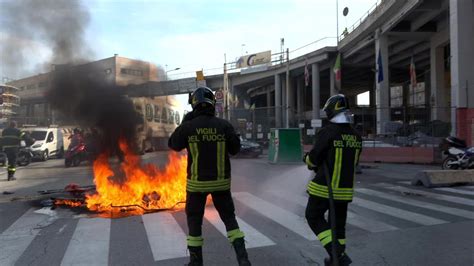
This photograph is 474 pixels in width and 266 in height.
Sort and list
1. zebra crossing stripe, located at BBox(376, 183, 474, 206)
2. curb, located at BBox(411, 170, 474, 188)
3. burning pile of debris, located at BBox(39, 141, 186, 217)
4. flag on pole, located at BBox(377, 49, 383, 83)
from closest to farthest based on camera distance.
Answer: burning pile of debris, located at BBox(39, 141, 186, 217) → zebra crossing stripe, located at BBox(376, 183, 474, 206) → curb, located at BBox(411, 170, 474, 188) → flag on pole, located at BBox(377, 49, 383, 83)

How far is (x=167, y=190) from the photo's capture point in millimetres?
8484

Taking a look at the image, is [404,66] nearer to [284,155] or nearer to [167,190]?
[284,155]

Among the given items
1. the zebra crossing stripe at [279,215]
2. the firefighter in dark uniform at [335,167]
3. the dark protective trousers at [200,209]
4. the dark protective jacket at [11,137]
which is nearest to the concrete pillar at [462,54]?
the zebra crossing stripe at [279,215]

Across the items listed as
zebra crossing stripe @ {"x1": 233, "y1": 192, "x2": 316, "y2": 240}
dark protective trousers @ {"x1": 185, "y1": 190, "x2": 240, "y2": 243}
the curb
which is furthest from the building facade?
the curb

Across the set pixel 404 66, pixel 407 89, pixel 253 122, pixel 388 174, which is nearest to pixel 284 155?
pixel 388 174

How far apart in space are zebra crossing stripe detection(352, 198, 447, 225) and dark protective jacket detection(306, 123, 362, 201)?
3.51m

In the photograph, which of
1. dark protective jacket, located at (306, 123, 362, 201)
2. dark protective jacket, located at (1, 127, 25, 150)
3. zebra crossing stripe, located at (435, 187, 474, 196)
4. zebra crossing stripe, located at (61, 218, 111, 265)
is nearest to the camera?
dark protective jacket, located at (306, 123, 362, 201)

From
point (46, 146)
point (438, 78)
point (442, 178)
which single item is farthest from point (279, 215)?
point (438, 78)

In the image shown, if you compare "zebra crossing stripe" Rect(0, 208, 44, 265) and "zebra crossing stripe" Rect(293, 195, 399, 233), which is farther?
"zebra crossing stripe" Rect(293, 195, 399, 233)

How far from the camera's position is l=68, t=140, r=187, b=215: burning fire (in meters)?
8.12

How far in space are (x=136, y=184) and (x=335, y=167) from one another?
196 inches

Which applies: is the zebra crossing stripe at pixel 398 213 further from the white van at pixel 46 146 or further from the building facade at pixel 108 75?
the white van at pixel 46 146

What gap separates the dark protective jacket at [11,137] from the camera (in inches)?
545

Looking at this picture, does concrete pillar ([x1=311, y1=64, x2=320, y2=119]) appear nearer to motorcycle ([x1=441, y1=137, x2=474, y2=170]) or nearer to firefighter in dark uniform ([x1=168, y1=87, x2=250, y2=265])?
motorcycle ([x1=441, y1=137, x2=474, y2=170])
